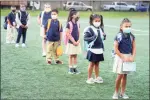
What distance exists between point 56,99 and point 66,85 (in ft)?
3.90

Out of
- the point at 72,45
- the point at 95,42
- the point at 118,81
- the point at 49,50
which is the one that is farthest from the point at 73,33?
the point at 118,81

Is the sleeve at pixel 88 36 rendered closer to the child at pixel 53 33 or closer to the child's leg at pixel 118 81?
the child's leg at pixel 118 81

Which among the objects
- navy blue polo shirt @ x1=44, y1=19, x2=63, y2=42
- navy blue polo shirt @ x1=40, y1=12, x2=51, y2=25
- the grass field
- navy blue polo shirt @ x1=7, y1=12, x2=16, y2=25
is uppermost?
navy blue polo shirt @ x1=7, y1=12, x2=16, y2=25

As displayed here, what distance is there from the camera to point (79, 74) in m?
9.55

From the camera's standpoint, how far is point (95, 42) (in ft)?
26.9

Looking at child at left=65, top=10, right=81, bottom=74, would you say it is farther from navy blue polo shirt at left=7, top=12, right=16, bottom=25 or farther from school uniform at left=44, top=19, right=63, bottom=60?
navy blue polo shirt at left=7, top=12, right=16, bottom=25

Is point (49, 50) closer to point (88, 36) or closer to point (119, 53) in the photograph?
point (88, 36)

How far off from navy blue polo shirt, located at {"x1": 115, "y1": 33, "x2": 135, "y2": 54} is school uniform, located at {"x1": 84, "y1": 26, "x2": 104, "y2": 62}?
104 centimetres

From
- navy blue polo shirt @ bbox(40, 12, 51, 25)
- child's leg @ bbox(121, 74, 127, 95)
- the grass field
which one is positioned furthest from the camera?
navy blue polo shirt @ bbox(40, 12, 51, 25)

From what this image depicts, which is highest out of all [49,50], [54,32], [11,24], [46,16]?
[46,16]

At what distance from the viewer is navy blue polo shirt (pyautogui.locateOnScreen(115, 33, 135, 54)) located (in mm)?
7109

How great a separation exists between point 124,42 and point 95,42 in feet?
3.82

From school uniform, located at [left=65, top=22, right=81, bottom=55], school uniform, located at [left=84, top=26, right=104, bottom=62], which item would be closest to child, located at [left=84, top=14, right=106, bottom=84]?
school uniform, located at [left=84, top=26, right=104, bottom=62]

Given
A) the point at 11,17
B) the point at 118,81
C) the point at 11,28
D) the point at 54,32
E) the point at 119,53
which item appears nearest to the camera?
the point at 119,53
